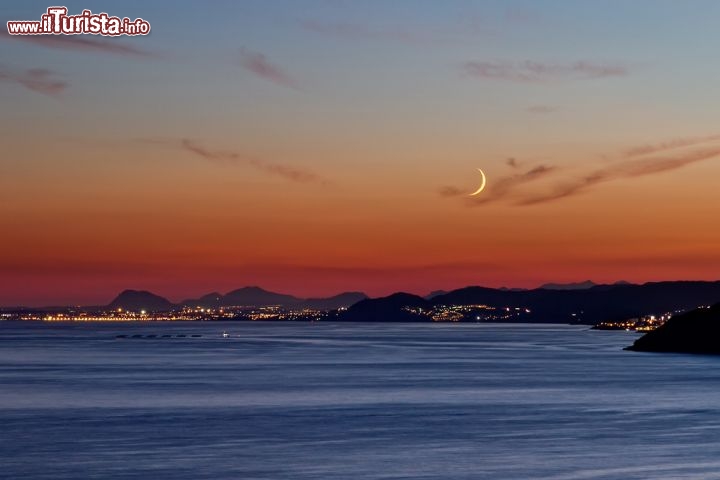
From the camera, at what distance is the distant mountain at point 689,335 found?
5640 inches

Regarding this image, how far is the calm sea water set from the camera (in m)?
38.3

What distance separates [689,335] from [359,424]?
10526 cm

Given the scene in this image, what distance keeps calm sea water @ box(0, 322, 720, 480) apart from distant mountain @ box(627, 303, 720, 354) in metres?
46.7

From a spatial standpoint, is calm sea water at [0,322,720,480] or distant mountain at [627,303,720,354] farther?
distant mountain at [627,303,720,354]

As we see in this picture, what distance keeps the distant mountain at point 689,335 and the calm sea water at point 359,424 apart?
1840 inches

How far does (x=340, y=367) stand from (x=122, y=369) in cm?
1981

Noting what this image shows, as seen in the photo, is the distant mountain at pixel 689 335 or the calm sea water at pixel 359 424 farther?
the distant mountain at pixel 689 335

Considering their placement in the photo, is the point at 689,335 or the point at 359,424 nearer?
the point at 359,424

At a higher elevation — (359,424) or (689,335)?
(689,335)

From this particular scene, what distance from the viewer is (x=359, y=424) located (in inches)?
2067

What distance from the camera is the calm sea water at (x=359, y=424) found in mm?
38281

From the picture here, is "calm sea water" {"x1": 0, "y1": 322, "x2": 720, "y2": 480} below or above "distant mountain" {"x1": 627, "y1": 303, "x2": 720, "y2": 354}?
below

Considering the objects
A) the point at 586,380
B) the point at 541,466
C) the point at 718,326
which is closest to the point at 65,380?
the point at 586,380

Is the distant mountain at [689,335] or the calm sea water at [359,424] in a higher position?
the distant mountain at [689,335]
